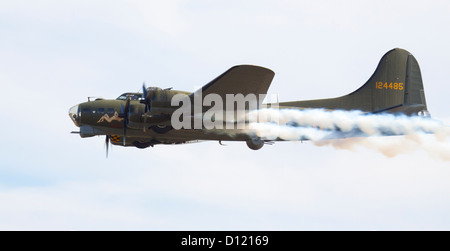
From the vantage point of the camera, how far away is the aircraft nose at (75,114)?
23000mm

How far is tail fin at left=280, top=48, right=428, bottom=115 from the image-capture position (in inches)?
1027

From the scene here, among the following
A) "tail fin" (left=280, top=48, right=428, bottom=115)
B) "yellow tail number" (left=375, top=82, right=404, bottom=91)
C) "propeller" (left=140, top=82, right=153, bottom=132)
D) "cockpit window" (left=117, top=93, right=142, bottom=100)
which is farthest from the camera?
"yellow tail number" (left=375, top=82, right=404, bottom=91)

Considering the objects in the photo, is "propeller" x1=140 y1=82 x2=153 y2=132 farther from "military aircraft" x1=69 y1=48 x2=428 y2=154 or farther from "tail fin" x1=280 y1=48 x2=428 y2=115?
"tail fin" x1=280 y1=48 x2=428 y2=115

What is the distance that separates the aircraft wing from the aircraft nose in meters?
4.62

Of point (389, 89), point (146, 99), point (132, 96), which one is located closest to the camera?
point (146, 99)

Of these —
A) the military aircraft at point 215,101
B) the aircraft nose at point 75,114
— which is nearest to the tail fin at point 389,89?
the military aircraft at point 215,101

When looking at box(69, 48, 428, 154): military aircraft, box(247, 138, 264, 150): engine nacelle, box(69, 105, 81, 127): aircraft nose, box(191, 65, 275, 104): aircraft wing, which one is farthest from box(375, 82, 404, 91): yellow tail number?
box(69, 105, 81, 127): aircraft nose

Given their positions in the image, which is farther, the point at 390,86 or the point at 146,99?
the point at 390,86

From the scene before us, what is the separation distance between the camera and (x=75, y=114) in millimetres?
23047

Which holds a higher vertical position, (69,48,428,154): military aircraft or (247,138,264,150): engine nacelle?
(69,48,428,154): military aircraft

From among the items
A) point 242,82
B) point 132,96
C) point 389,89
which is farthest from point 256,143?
point 389,89

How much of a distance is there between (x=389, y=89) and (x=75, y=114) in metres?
13.4

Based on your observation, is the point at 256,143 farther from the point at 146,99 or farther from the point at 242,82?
the point at 146,99

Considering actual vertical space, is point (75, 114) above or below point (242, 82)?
above
